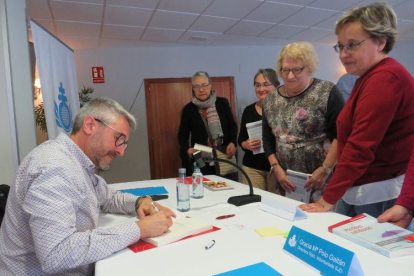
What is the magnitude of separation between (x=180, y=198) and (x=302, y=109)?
0.87m

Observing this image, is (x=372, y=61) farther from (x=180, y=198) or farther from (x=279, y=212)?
(x=180, y=198)

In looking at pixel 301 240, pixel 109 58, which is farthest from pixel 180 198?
pixel 109 58

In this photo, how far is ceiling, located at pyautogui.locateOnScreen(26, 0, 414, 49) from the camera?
3.09 metres

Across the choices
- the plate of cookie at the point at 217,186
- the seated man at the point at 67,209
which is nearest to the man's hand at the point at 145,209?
the seated man at the point at 67,209

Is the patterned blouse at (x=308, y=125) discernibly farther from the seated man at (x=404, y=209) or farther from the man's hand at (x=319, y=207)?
the seated man at (x=404, y=209)

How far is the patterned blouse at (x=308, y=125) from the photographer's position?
5.41 ft

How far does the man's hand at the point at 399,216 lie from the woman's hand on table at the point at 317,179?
0.58 metres

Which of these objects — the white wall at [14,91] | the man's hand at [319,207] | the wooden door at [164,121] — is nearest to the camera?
the man's hand at [319,207]

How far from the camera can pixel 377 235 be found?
3.07 feet

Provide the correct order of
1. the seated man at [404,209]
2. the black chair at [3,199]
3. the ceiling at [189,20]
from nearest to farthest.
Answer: the seated man at [404,209] < the black chair at [3,199] < the ceiling at [189,20]

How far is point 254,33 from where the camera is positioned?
13.8 feet

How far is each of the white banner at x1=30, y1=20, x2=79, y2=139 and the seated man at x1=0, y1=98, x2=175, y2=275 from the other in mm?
1356

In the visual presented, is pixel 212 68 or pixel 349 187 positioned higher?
pixel 212 68

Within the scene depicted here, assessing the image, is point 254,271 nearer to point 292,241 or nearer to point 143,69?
point 292,241
